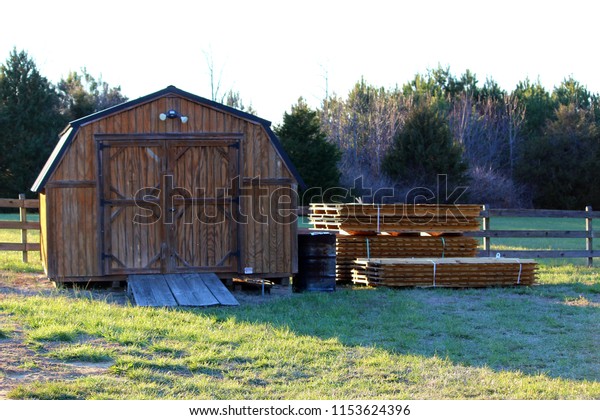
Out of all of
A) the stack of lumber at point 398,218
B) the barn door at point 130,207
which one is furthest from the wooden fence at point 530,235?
the barn door at point 130,207

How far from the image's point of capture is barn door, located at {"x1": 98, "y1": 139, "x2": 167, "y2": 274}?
1342 cm

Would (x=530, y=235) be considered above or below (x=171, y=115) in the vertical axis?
below

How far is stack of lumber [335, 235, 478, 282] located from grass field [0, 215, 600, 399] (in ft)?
7.74

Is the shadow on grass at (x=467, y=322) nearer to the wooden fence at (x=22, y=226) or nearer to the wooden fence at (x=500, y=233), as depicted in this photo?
the wooden fence at (x=500, y=233)

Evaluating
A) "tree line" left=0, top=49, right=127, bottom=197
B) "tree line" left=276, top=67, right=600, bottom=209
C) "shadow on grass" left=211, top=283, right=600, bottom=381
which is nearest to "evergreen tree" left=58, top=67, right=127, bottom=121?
"tree line" left=0, top=49, right=127, bottom=197

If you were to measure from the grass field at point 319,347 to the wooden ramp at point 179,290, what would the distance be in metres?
0.43

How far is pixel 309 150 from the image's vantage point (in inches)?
1362

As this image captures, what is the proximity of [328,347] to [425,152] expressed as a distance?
32765 millimetres

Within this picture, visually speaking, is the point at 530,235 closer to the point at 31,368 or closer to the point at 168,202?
the point at 168,202

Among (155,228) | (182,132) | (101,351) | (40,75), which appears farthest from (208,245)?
(40,75)

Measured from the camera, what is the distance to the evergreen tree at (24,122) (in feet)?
134

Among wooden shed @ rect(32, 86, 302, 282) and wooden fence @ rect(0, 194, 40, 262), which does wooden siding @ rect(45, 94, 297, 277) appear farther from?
wooden fence @ rect(0, 194, 40, 262)

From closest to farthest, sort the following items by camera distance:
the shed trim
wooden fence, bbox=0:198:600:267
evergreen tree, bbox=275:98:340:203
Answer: the shed trim
wooden fence, bbox=0:198:600:267
evergreen tree, bbox=275:98:340:203

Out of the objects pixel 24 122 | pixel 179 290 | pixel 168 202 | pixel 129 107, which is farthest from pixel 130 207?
pixel 24 122
